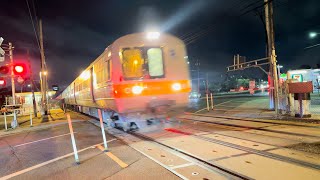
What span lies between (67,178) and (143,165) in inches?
62.2

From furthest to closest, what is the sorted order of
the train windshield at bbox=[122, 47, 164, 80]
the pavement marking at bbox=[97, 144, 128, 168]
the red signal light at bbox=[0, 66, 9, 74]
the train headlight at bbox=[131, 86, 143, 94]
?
1. the red signal light at bbox=[0, 66, 9, 74]
2. the train windshield at bbox=[122, 47, 164, 80]
3. the train headlight at bbox=[131, 86, 143, 94]
4. the pavement marking at bbox=[97, 144, 128, 168]

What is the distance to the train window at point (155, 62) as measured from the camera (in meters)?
9.94

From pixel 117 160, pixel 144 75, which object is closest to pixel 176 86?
pixel 144 75

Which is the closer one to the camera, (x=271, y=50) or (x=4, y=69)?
(x=4, y=69)

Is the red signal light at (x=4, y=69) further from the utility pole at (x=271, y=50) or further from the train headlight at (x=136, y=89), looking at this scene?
the utility pole at (x=271, y=50)

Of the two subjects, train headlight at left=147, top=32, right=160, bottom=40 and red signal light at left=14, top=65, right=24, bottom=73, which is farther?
red signal light at left=14, top=65, right=24, bottom=73

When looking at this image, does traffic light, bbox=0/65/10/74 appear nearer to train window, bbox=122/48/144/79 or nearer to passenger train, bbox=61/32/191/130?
passenger train, bbox=61/32/191/130

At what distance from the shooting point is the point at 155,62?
Answer: 10102 millimetres

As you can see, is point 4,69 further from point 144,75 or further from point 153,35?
point 153,35

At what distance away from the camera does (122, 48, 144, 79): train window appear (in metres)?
9.60

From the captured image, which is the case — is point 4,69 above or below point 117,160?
above

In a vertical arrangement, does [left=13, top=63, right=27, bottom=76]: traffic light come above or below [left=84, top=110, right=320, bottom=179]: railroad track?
above

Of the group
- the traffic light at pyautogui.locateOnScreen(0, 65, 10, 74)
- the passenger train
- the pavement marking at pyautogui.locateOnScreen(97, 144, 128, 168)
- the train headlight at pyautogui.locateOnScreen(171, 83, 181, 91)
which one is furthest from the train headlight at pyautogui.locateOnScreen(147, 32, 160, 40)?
the traffic light at pyautogui.locateOnScreen(0, 65, 10, 74)

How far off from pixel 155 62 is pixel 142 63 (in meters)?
0.53
